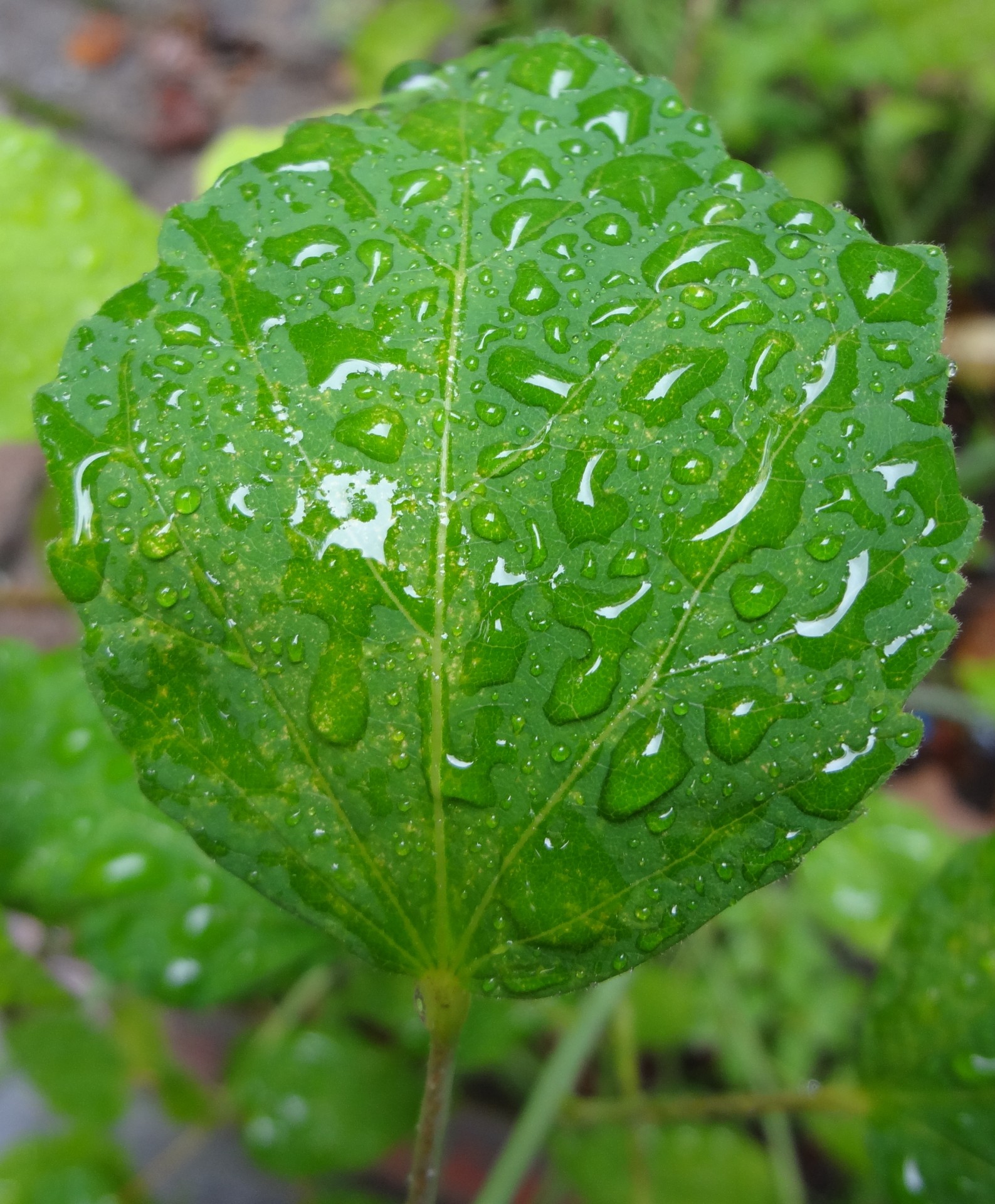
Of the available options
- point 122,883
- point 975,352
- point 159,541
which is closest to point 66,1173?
point 122,883

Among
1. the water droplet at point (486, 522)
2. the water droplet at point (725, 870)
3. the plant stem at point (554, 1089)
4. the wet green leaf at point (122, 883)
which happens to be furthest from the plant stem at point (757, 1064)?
the water droplet at point (486, 522)

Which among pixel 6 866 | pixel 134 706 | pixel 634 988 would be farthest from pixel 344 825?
pixel 634 988

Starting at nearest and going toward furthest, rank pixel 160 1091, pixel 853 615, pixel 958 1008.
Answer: pixel 853 615, pixel 958 1008, pixel 160 1091

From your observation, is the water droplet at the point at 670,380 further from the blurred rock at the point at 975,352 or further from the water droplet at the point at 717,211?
the blurred rock at the point at 975,352

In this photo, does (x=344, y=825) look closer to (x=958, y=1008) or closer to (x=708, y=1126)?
(x=958, y=1008)

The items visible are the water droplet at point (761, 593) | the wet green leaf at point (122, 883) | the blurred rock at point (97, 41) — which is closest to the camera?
the water droplet at point (761, 593)

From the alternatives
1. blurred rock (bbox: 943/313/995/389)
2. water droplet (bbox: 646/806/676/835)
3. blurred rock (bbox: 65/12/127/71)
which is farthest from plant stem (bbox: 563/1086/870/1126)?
blurred rock (bbox: 65/12/127/71)

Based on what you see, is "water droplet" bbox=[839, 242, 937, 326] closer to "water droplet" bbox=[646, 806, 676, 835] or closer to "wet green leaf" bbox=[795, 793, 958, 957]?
"water droplet" bbox=[646, 806, 676, 835]
